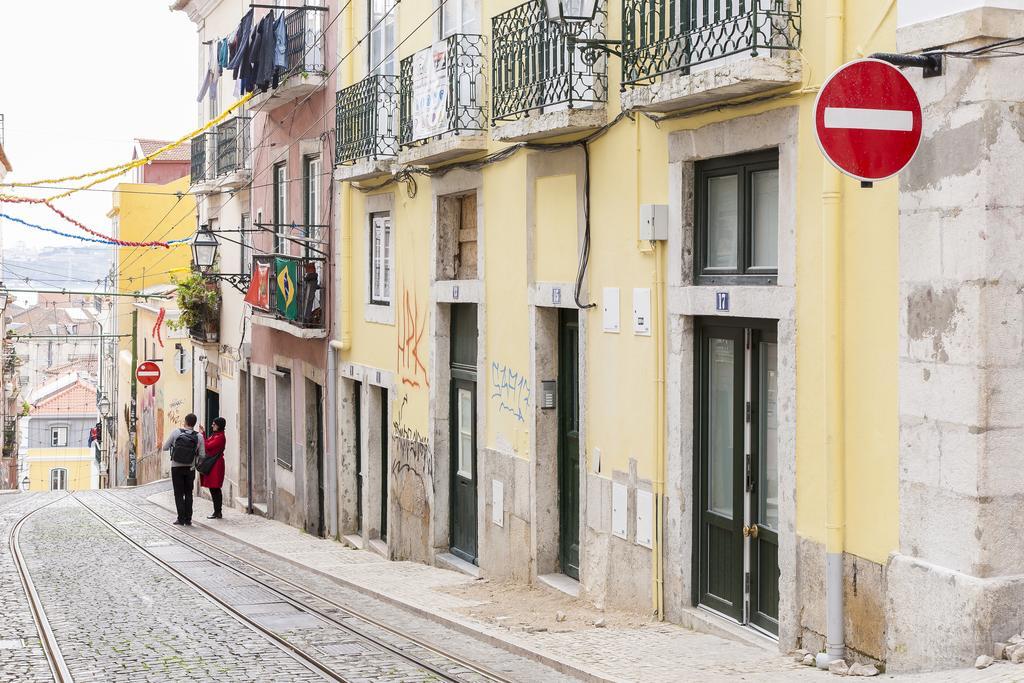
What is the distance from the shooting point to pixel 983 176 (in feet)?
20.6

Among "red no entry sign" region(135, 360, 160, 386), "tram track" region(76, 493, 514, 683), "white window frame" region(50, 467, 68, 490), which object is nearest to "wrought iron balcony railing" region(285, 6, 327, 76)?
"tram track" region(76, 493, 514, 683)

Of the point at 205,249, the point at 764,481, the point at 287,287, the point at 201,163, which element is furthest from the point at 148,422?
the point at 764,481

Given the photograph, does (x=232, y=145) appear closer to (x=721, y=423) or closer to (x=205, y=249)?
(x=205, y=249)

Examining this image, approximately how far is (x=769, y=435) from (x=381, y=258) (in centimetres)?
883

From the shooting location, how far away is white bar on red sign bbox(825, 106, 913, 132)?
20.9 ft

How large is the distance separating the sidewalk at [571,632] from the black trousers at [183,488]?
13.4ft

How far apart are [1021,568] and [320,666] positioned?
439 cm

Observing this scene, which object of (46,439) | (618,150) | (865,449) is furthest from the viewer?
(46,439)

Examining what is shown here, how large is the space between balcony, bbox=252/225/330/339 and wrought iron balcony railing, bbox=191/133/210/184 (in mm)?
6708

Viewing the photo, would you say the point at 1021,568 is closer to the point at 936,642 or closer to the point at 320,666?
the point at 936,642

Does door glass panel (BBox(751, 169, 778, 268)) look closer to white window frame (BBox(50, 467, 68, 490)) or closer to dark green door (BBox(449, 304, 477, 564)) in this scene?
dark green door (BBox(449, 304, 477, 564))

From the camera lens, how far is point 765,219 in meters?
8.27

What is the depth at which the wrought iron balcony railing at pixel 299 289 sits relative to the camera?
18.2 m

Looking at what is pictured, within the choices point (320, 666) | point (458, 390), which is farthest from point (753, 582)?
point (458, 390)
